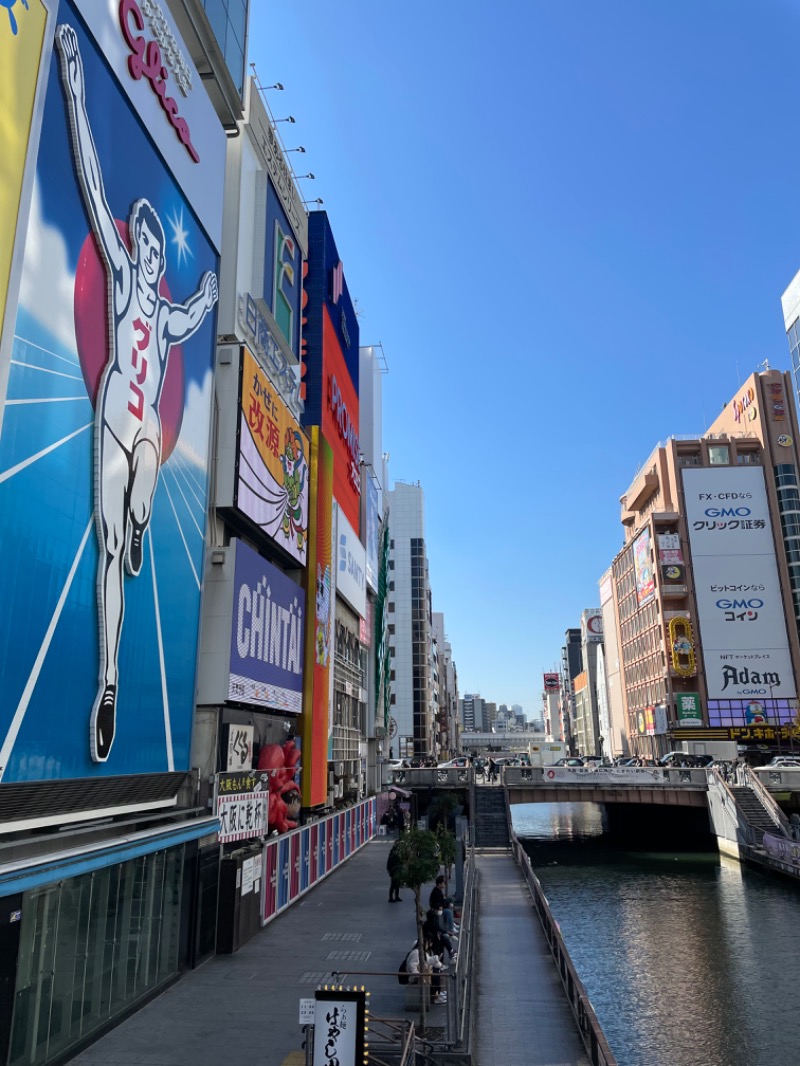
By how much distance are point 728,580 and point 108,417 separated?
75.8m

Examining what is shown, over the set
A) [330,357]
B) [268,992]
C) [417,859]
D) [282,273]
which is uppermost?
[330,357]

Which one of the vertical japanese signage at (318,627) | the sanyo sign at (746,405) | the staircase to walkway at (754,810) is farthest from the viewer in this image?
the sanyo sign at (746,405)

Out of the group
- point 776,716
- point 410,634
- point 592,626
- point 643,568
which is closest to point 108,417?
point 776,716

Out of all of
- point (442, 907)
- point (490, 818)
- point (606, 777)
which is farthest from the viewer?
point (606, 777)

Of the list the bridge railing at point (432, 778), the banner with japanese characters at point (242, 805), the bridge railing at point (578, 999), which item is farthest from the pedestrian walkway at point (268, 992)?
the bridge railing at point (432, 778)

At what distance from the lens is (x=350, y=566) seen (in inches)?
1690

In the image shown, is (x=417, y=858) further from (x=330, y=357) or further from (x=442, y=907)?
(x=330, y=357)

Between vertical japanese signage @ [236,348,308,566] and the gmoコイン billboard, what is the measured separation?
5965cm

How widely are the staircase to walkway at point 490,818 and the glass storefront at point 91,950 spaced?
90.9ft

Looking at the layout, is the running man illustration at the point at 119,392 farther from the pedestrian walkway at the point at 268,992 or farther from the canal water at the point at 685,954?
the canal water at the point at 685,954

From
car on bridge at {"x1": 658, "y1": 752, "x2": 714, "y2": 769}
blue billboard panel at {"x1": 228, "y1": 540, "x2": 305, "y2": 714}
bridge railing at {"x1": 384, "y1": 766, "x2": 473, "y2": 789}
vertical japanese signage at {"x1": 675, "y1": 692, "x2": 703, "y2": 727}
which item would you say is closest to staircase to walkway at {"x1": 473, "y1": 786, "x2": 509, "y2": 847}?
Result: bridge railing at {"x1": 384, "y1": 766, "x2": 473, "y2": 789}

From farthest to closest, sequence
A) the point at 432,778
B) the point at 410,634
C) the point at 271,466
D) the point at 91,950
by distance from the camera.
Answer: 1. the point at 410,634
2. the point at 432,778
3. the point at 271,466
4. the point at 91,950

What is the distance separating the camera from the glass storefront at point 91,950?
11539 mm

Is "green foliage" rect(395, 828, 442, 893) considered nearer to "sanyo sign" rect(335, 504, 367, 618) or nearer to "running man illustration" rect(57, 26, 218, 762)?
"running man illustration" rect(57, 26, 218, 762)
